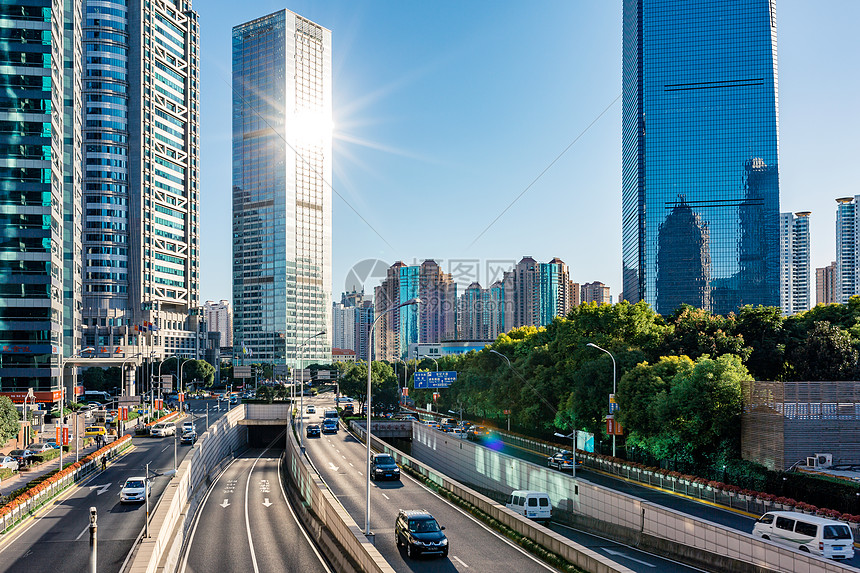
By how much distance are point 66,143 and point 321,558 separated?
106 meters

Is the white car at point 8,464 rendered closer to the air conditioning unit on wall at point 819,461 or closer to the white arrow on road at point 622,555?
the white arrow on road at point 622,555

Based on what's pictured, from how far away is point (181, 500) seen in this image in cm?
3978

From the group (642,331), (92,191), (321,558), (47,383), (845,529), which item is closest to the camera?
(845,529)

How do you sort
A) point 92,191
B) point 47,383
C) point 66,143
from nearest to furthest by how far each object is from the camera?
1. point 47,383
2. point 66,143
3. point 92,191

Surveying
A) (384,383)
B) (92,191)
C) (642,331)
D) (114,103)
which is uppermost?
(114,103)

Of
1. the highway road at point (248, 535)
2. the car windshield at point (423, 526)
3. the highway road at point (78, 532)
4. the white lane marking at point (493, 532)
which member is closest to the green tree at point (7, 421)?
the highway road at point (78, 532)

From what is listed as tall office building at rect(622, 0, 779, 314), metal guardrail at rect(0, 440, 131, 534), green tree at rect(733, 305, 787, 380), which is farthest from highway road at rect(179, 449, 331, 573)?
tall office building at rect(622, 0, 779, 314)

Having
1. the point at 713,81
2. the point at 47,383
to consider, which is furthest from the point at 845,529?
the point at 713,81

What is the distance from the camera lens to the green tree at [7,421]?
53.1m

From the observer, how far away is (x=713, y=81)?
165375 mm

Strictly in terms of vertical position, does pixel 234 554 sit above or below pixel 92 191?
below

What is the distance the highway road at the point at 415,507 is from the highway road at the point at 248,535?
3.40 m

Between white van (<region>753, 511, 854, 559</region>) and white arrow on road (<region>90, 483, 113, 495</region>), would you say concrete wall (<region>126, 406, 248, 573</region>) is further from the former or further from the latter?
white van (<region>753, 511, 854, 559</region>)

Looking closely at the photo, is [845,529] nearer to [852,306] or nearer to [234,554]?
[234,554]
